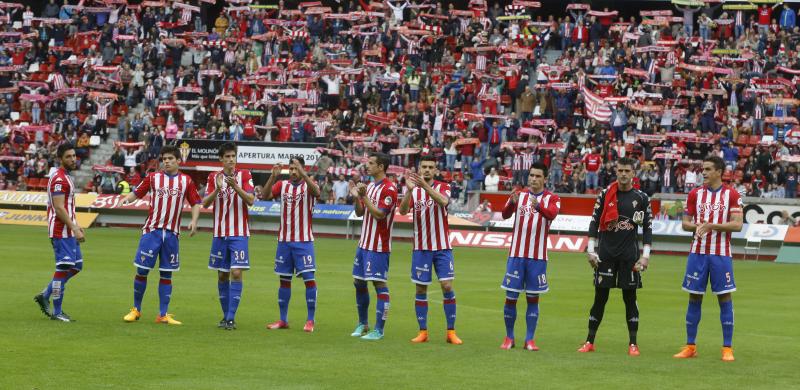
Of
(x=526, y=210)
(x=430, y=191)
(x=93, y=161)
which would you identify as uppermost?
(x=430, y=191)

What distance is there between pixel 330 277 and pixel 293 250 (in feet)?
29.3

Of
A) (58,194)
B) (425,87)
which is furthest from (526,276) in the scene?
(425,87)

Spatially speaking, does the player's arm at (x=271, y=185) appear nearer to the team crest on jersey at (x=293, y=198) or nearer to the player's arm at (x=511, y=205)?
the team crest on jersey at (x=293, y=198)

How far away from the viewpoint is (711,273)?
14.6m

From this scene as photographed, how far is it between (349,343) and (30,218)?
2973cm

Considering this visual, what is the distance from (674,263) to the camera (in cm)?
3316

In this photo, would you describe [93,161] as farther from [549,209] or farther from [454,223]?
[549,209]

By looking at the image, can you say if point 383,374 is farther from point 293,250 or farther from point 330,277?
point 330,277

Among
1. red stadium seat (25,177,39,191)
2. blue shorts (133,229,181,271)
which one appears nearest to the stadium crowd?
red stadium seat (25,177,39,191)

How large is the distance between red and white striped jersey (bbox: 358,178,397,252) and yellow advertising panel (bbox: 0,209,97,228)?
2807 cm

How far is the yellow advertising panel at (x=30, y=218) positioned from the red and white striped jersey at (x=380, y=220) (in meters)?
28.1

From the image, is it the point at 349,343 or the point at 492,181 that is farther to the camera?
the point at 492,181

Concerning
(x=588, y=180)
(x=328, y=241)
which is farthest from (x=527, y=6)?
(x=328, y=241)

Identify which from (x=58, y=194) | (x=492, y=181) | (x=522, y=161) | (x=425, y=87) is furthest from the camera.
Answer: (x=425, y=87)
